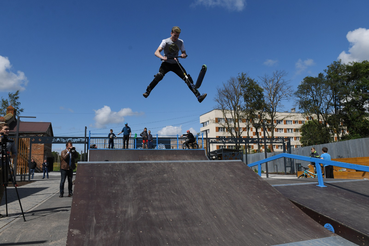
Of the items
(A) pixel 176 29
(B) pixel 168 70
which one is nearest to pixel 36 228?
(B) pixel 168 70

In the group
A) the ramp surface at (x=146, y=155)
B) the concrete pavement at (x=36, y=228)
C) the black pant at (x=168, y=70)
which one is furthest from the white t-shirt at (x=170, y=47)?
the ramp surface at (x=146, y=155)

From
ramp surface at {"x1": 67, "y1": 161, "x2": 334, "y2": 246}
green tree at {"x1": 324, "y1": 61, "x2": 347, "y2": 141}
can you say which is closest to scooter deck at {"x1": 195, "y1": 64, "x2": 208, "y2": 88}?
ramp surface at {"x1": 67, "y1": 161, "x2": 334, "y2": 246}

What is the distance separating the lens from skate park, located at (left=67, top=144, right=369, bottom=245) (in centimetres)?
278

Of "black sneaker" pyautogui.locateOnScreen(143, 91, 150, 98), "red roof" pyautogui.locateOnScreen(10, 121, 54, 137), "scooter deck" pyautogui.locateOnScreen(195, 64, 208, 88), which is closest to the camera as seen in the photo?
"scooter deck" pyautogui.locateOnScreen(195, 64, 208, 88)

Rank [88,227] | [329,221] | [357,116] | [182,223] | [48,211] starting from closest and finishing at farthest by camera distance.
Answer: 1. [88,227]
2. [182,223]
3. [329,221]
4. [48,211]
5. [357,116]

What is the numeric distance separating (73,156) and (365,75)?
41.3 m

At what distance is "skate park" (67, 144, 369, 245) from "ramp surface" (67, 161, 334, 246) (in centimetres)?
1

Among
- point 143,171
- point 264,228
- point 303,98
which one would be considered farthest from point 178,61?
point 303,98

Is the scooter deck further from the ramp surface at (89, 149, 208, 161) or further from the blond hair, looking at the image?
the ramp surface at (89, 149, 208, 161)

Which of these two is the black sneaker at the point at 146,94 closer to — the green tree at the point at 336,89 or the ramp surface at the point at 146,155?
the ramp surface at the point at 146,155

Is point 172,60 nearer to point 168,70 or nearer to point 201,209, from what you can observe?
point 168,70

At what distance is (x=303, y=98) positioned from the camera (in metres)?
36.4

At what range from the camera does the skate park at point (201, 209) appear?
2.78 metres

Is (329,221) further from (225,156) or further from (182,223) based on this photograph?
(225,156)
